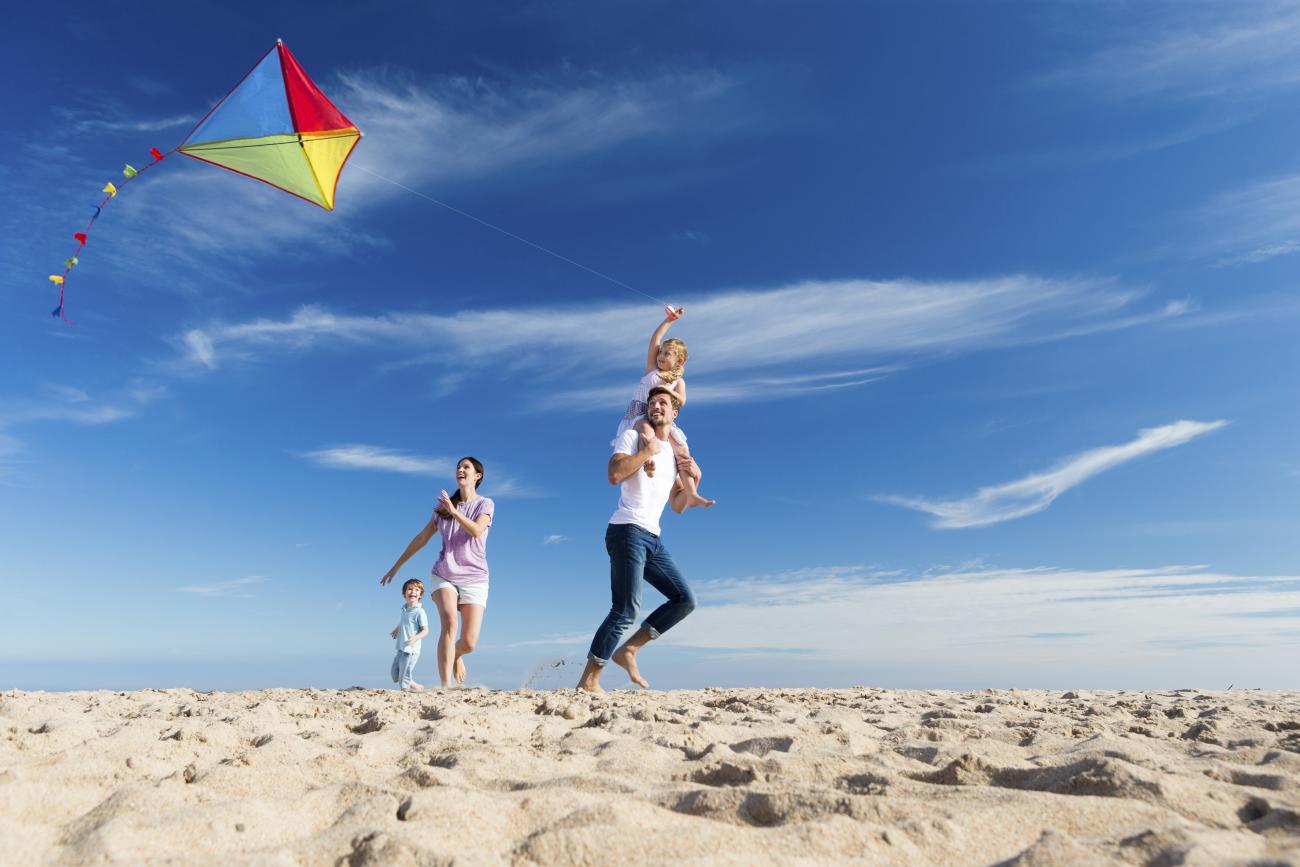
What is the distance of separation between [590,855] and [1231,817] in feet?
5.43

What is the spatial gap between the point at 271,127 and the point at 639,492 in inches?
194

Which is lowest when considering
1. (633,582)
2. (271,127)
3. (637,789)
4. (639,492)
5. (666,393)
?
(637,789)

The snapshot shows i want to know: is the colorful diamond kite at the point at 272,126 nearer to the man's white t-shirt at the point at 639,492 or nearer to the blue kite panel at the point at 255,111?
the blue kite panel at the point at 255,111

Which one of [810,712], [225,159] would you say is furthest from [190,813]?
[225,159]

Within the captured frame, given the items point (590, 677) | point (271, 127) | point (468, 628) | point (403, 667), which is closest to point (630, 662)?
point (590, 677)

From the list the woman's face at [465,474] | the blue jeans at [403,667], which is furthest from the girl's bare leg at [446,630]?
the blue jeans at [403,667]

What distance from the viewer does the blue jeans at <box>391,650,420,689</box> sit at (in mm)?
7949

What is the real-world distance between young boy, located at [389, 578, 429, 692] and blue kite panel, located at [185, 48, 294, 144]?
457 centimetres

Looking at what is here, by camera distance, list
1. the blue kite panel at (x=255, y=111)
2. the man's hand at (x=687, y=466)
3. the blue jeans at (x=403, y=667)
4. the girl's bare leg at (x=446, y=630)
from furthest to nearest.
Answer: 1. the blue jeans at (x=403, y=667)
2. the blue kite panel at (x=255, y=111)
3. the girl's bare leg at (x=446, y=630)
4. the man's hand at (x=687, y=466)

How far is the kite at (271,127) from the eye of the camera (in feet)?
23.4

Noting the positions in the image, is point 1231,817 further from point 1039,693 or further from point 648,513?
point 1039,693

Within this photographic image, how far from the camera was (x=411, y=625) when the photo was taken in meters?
8.18

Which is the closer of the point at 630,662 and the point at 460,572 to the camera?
the point at 630,662

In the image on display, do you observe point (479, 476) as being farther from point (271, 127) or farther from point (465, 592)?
point (271, 127)
